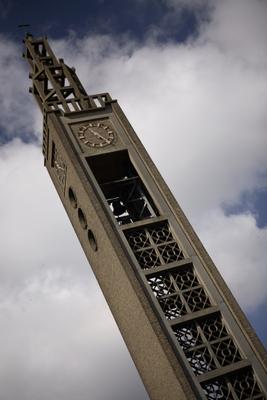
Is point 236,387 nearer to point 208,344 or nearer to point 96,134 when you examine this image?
point 208,344

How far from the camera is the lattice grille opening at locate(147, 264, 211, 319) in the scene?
1023 centimetres

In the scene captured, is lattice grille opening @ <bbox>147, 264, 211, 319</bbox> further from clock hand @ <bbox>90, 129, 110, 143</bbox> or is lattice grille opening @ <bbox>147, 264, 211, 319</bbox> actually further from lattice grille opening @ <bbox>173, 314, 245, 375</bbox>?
clock hand @ <bbox>90, 129, 110, 143</bbox>

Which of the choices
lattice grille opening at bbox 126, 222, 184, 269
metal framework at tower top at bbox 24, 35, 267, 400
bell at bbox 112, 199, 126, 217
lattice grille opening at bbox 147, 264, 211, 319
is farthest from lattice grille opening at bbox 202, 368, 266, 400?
bell at bbox 112, 199, 126, 217

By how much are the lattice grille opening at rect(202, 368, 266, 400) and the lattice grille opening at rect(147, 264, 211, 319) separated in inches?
63.6

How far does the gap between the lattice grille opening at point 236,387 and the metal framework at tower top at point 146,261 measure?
2cm

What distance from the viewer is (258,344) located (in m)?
9.64

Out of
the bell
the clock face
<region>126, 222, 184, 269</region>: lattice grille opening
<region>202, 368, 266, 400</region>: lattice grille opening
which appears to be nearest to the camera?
<region>202, 368, 266, 400</region>: lattice grille opening

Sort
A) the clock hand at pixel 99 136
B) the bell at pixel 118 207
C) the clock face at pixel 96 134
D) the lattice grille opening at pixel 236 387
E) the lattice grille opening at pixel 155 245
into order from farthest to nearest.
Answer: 1. the bell at pixel 118 207
2. the clock hand at pixel 99 136
3. the clock face at pixel 96 134
4. the lattice grille opening at pixel 155 245
5. the lattice grille opening at pixel 236 387

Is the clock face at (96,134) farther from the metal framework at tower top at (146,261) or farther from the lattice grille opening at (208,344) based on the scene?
the lattice grille opening at (208,344)

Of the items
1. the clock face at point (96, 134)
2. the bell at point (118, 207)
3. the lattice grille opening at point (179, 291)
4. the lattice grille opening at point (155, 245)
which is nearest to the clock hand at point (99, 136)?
the clock face at point (96, 134)

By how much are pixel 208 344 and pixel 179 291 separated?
4.56 feet

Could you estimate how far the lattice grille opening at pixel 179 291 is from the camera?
33.6 ft

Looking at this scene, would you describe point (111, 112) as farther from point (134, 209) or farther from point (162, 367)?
point (162, 367)

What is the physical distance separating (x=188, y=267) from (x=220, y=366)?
2.52 m
